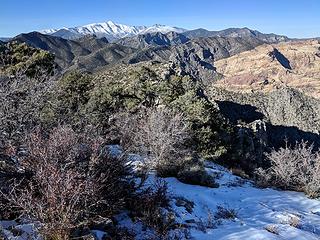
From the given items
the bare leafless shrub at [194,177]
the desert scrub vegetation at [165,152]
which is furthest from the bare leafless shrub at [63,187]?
the bare leafless shrub at [194,177]

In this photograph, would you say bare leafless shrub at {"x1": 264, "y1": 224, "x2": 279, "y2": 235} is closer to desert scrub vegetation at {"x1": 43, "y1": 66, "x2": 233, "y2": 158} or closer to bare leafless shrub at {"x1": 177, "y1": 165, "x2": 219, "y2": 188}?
bare leafless shrub at {"x1": 177, "y1": 165, "x2": 219, "y2": 188}

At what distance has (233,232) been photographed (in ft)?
23.5

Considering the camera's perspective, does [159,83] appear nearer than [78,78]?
No

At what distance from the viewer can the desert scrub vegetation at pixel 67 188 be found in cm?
550

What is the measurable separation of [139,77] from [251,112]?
6006 cm

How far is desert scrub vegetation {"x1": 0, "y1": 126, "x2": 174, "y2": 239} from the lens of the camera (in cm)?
550

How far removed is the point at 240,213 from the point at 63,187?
14.3 ft

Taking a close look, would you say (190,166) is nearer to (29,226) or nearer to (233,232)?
(233,232)

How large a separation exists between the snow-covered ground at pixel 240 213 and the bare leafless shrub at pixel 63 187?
361 millimetres

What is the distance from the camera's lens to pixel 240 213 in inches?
342

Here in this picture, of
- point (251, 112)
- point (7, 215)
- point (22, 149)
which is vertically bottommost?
point (251, 112)

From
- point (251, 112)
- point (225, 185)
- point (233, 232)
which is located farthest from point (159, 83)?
point (251, 112)

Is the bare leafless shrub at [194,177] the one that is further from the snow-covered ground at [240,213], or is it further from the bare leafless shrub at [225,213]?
the bare leafless shrub at [225,213]

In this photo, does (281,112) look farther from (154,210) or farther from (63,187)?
(63,187)
